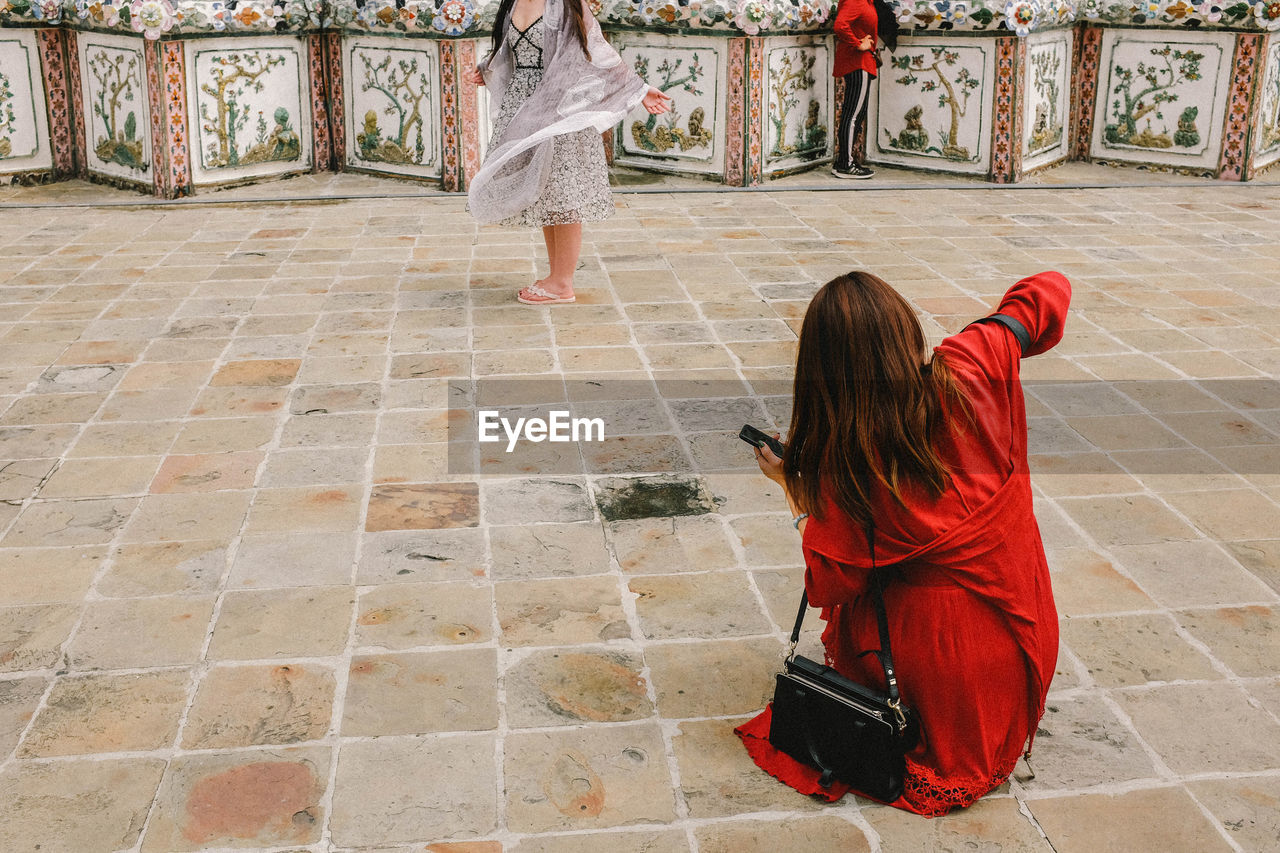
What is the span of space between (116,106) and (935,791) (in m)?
7.87

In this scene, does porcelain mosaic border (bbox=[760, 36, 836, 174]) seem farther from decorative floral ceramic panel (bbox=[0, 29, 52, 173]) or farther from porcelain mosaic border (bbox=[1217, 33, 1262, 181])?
Result: decorative floral ceramic panel (bbox=[0, 29, 52, 173])

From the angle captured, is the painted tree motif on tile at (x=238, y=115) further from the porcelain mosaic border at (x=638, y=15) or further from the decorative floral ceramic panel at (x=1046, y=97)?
the decorative floral ceramic panel at (x=1046, y=97)

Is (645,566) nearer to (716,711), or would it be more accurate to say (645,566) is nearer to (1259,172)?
(716,711)

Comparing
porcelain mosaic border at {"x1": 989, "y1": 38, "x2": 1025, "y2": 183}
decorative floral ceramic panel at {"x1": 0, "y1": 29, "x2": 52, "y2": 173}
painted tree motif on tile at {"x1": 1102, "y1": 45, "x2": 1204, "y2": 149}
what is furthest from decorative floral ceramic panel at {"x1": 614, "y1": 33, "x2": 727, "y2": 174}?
decorative floral ceramic panel at {"x1": 0, "y1": 29, "x2": 52, "y2": 173}

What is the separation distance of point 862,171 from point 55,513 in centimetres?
697

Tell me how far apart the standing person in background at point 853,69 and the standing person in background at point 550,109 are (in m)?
3.72

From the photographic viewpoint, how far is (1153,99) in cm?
974

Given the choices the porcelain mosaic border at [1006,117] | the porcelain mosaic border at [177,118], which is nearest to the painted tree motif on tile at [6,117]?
the porcelain mosaic border at [177,118]

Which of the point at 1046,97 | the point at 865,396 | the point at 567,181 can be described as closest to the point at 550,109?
the point at 567,181

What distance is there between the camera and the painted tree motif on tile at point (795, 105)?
30.2 feet

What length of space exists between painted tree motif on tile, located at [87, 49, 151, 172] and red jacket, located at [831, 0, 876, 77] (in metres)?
4.70

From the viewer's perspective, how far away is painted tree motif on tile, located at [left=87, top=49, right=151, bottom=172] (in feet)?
27.9

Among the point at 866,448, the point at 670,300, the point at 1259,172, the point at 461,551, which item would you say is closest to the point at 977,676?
the point at 866,448

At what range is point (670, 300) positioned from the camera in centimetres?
632
